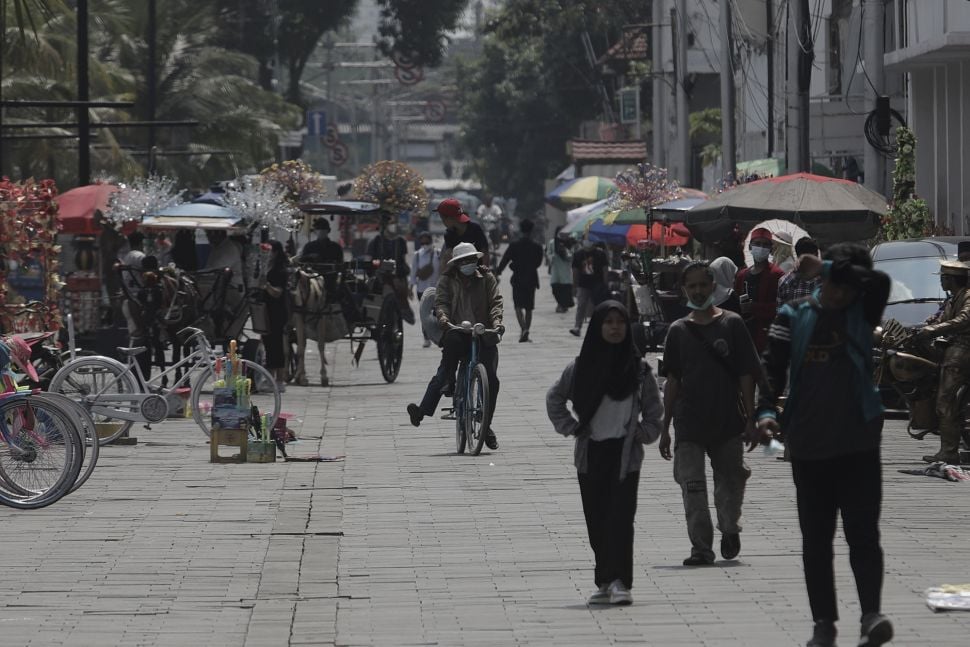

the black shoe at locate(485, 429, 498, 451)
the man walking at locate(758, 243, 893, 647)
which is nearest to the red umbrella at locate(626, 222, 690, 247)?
the black shoe at locate(485, 429, 498, 451)

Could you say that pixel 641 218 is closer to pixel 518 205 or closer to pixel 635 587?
pixel 635 587

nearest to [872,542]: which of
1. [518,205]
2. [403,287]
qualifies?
[403,287]

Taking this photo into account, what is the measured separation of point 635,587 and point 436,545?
5.66ft

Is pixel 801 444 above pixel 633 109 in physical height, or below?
below

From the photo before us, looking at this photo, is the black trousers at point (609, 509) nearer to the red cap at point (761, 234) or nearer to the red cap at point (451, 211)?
the red cap at point (451, 211)

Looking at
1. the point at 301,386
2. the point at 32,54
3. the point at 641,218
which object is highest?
the point at 32,54

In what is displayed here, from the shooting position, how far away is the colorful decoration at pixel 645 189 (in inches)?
1219

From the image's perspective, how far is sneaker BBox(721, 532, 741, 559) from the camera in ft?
31.9

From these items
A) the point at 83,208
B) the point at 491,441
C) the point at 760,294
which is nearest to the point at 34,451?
the point at 491,441

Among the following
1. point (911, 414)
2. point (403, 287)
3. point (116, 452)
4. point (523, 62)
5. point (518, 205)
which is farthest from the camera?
point (518, 205)

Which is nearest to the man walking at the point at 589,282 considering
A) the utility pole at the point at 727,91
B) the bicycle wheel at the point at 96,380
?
the utility pole at the point at 727,91

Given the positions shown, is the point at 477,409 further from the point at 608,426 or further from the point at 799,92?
the point at 799,92

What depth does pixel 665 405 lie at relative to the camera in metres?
9.57

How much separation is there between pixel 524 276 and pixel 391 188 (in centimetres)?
392
